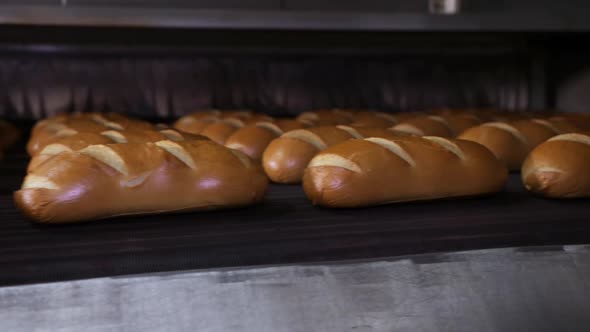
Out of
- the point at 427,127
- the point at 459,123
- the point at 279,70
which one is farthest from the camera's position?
the point at 279,70

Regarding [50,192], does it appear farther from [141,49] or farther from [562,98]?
[562,98]

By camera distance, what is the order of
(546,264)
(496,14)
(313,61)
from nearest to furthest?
1. (546,264)
2. (496,14)
3. (313,61)

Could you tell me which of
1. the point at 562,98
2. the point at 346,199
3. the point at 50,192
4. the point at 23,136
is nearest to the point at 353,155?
the point at 346,199

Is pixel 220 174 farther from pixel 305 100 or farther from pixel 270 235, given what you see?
pixel 305 100

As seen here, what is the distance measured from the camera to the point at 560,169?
4.17 ft

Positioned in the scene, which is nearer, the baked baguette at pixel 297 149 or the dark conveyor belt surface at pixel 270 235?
the dark conveyor belt surface at pixel 270 235

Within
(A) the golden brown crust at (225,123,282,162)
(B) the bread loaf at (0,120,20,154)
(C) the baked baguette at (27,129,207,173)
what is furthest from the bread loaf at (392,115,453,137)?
(B) the bread loaf at (0,120,20,154)

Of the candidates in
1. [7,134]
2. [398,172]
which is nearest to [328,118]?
[398,172]

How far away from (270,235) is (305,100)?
217cm

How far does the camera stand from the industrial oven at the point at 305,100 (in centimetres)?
93

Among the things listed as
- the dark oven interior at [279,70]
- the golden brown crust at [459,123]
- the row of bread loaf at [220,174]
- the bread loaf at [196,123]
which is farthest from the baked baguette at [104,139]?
the dark oven interior at [279,70]

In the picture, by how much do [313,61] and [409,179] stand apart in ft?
6.57

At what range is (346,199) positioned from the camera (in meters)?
1.17

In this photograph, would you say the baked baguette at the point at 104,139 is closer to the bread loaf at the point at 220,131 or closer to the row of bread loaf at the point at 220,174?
the row of bread loaf at the point at 220,174
